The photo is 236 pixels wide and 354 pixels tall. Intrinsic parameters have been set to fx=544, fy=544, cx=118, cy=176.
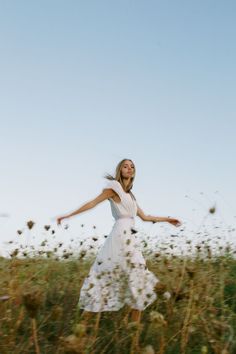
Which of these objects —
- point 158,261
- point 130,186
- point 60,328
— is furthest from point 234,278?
point 60,328

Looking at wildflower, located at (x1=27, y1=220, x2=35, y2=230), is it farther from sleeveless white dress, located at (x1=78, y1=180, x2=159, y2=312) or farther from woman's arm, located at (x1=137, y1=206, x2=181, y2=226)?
woman's arm, located at (x1=137, y1=206, x2=181, y2=226)

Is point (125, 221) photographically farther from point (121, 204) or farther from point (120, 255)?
point (120, 255)

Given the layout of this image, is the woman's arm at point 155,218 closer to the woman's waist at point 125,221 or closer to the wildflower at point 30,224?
the woman's waist at point 125,221

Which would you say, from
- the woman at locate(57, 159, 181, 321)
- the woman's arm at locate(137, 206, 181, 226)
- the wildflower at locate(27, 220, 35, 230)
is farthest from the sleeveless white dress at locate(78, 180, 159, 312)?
the wildflower at locate(27, 220, 35, 230)

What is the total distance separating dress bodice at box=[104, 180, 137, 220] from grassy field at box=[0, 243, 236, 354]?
62 cm

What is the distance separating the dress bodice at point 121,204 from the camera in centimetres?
495

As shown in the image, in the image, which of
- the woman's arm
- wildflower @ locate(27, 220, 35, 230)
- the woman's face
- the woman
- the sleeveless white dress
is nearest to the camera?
wildflower @ locate(27, 220, 35, 230)

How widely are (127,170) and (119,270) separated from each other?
1.18 metres

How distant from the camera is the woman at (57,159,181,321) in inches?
166

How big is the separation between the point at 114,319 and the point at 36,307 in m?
2.94

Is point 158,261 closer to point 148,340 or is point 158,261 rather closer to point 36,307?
point 148,340

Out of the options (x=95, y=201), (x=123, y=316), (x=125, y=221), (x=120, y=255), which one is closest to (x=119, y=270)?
(x=120, y=255)

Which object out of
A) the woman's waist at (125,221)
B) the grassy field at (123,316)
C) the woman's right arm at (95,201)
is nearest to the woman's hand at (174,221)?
the grassy field at (123,316)

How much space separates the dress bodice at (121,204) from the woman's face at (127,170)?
177 millimetres
